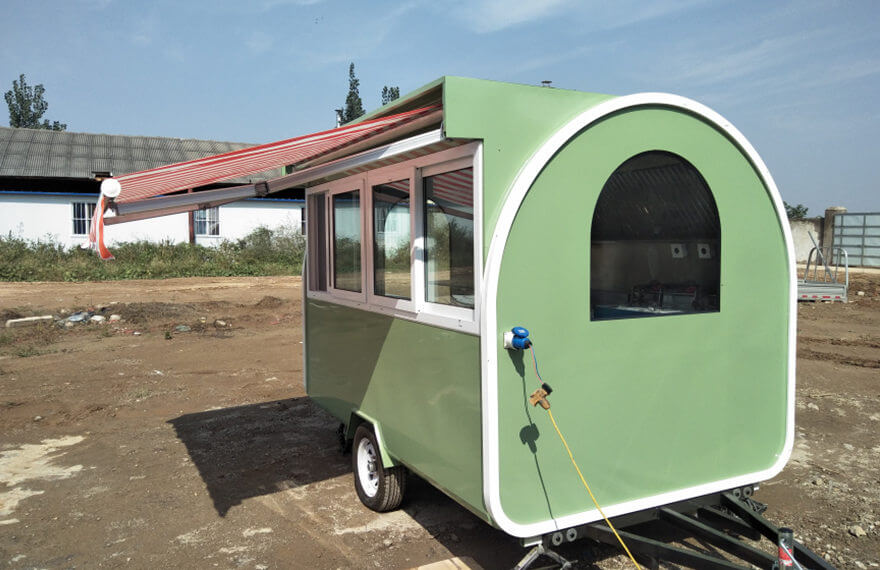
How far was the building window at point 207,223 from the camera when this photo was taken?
23781mm

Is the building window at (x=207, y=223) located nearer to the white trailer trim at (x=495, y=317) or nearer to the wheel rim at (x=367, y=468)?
the wheel rim at (x=367, y=468)

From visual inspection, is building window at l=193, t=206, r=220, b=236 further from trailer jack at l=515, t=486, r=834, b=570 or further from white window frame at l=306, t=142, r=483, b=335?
trailer jack at l=515, t=486, r=834, b=570

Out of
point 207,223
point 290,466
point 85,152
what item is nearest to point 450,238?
point 290,466

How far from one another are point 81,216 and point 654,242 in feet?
76.4

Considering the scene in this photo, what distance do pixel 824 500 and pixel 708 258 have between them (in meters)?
2.36

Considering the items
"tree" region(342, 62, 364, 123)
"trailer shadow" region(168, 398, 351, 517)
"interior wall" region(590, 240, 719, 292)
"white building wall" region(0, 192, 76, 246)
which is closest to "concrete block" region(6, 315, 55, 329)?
"trailer shadow" region(168, 398, 351, 517)

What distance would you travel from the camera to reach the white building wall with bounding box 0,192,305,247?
2166 cm

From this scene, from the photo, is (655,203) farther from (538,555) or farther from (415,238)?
(538,555)

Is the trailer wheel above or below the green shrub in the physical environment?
below

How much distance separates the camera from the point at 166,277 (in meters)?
20.3

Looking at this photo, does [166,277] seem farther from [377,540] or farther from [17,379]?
[377,540]

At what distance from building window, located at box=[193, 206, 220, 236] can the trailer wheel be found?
20.7 m

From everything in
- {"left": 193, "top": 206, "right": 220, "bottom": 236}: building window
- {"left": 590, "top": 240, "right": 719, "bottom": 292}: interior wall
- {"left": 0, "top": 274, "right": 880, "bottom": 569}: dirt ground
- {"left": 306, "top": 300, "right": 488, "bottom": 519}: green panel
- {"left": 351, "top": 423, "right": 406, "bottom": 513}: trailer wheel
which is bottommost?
{"left": 0, "top": 274, "right": 880, "bottom": 569}: dirt ground

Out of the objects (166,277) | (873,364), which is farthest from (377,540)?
(166,277)
